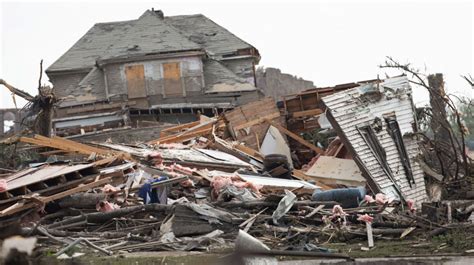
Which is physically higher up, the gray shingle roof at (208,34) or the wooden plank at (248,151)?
the gray shingle roof at (208,34)

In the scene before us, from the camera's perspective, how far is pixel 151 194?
1105 cm

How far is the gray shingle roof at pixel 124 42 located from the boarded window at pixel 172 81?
3.07 feet

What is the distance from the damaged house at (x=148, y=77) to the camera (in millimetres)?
32719

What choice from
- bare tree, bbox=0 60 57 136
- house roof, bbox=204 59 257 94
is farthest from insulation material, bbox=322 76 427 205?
house roof, bbox=204 59 257 94

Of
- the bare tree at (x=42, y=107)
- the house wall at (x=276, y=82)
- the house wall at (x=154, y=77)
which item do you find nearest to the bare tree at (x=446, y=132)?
the bare tree at (x=42, y=107)

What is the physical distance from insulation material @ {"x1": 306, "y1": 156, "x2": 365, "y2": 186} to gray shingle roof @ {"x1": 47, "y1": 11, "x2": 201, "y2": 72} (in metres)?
20.0

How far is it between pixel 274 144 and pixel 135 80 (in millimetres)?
15976

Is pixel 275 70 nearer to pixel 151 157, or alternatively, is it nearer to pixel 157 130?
pixel 157 130

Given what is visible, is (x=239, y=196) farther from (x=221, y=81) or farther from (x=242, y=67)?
(x=242, y=67)

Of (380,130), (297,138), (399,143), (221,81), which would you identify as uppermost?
(221,81)

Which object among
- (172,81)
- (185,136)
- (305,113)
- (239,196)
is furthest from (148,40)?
(239,196)

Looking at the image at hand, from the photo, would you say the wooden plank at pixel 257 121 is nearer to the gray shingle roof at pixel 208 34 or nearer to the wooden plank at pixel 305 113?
the wooden plank at pixel 305 113

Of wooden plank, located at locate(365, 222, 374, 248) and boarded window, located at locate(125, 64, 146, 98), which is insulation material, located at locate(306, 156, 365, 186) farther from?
boarded window, located at locate(125, 64, 146, 98)

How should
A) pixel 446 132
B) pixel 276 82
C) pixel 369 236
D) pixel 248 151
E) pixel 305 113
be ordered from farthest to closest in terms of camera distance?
pixel 276 82
pixel 305 113
pixel 248 151
pixel 446 132
pixel 369 236
